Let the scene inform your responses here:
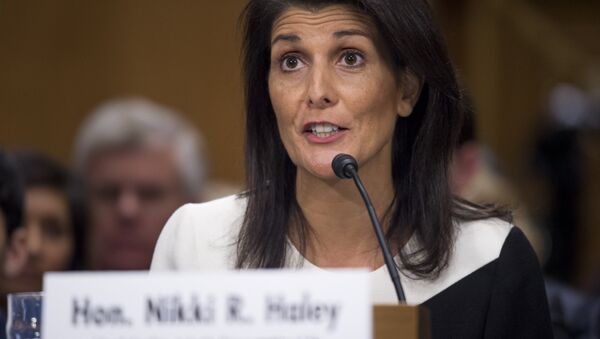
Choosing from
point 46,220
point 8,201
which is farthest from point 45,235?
point 8,201

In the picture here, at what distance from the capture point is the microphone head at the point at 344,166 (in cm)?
296

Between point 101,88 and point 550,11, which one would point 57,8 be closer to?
point 101,88

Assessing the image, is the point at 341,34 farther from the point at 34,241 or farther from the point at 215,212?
the point at 34,241

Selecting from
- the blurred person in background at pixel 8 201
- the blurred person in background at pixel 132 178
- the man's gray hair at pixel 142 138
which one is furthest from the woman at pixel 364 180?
the man's gray hair at pixel 142 138

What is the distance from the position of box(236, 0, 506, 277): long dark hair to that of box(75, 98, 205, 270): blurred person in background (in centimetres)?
202

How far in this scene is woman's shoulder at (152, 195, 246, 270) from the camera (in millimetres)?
3324

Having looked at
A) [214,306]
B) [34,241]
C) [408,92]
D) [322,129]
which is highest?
[408,92]

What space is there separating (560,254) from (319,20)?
653 cm

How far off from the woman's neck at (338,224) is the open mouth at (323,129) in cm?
20

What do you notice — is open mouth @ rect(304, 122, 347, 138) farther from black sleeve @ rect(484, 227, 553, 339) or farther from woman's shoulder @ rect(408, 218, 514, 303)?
black sleeve @ rect(484, 227, 553, 339)

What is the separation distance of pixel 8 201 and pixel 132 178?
1710 millimetres

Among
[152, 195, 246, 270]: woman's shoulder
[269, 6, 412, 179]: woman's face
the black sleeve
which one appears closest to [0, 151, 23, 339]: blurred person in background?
[152, 195, 246, 270]: woman's shoulder

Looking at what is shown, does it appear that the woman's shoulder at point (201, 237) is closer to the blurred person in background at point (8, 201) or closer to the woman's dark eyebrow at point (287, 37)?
the woman's dark eyebrow at point (287, 37)

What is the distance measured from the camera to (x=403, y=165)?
134 inches
